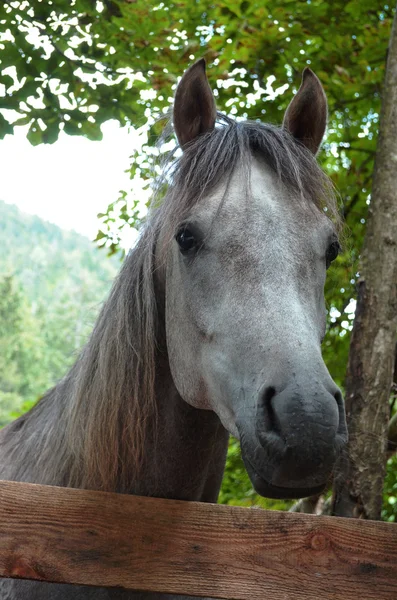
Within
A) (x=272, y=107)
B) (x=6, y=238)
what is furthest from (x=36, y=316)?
(x=272, y=107)

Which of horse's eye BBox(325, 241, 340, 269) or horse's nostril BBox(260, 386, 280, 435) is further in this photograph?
horse's eye BBox(325, 241, 340, 269)

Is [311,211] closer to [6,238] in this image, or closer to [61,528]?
[61,528]

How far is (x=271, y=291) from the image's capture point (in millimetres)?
1944

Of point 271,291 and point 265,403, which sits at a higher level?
point 271,291

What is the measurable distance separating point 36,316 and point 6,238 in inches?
1887

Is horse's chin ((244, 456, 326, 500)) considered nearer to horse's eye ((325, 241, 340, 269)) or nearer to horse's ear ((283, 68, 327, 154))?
horse's eye ((325, 241, 340, 269))

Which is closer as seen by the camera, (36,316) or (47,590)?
(47,590)

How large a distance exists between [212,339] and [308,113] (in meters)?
1.09

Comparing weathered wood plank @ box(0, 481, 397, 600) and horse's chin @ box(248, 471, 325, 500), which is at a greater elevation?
horse's chin @ box(248, 471, 325, 500)

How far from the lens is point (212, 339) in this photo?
2.08 m

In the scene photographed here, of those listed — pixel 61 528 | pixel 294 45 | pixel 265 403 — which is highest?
pixel 294 45

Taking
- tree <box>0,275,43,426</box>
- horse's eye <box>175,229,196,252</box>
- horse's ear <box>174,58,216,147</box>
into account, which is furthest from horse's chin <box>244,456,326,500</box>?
tree <box>0,275,43,426</box>

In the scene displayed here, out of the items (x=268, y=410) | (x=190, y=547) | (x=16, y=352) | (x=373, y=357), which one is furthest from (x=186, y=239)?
(x=16, y=352)

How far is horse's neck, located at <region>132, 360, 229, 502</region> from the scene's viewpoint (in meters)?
2.33
